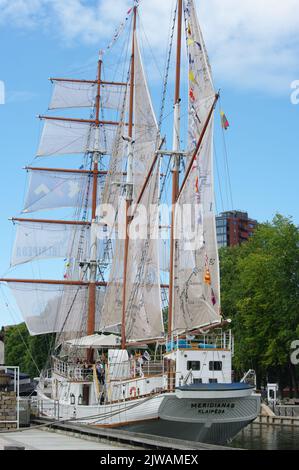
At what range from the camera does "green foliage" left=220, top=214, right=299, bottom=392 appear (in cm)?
7250

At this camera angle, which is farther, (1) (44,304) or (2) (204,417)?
(1) (44,304)

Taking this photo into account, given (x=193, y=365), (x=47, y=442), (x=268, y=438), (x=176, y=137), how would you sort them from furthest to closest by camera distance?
(x=268, y=438) → (x=176, y=137) → (x=193, y=365) → (x=47, y=442)

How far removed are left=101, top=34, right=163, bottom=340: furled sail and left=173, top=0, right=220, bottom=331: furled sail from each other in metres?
3.60

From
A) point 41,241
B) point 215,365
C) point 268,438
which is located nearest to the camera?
point 215,365

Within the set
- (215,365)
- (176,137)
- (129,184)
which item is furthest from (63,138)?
(215,365)

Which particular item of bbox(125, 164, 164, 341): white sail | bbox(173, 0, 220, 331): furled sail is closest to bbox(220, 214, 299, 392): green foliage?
bbox(125, 164, 164, 341): white sail

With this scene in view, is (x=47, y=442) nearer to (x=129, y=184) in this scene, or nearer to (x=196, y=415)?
(x=196, y=415)

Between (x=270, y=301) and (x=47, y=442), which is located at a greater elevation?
(x=270, y=301)

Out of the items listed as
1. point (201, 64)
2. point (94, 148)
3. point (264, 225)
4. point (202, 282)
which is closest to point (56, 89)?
point (94, 148)

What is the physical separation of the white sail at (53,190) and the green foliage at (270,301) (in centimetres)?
1792

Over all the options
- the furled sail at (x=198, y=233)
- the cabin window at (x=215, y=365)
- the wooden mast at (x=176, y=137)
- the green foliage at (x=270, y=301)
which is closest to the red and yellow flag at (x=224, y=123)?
the furled sail at (x=198, y=233)

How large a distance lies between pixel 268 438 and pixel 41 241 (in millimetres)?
31666

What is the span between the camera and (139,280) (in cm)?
4897

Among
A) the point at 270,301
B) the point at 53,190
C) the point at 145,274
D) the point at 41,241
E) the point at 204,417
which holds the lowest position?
the point at 204,417
